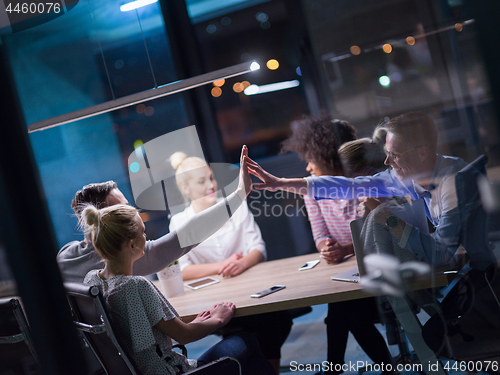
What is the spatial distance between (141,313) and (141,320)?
0.02 m

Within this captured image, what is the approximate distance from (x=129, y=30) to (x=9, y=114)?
8.38ft

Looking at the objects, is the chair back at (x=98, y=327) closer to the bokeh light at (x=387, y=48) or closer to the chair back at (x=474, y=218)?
the chair back at (x=474, y=218)

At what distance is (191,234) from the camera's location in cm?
210

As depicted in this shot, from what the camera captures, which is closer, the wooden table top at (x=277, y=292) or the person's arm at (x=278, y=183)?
the wooden table top at (x=277, y=292)

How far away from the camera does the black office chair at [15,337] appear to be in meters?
1.40

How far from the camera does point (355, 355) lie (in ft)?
7.39

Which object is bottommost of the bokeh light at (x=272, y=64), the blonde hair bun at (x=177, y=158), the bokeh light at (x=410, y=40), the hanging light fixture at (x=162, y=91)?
the blonde hair bun at (x=177, y=158)

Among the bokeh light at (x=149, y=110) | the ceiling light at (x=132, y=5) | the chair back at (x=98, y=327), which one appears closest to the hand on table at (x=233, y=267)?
the chair back at (x=98, y=327)

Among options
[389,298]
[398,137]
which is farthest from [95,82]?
[389,298]

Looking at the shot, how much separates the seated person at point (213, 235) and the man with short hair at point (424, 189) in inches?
34.7

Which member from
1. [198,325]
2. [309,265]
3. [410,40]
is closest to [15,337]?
[198,325]

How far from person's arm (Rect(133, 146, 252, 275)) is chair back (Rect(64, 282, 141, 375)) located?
20.2 inches

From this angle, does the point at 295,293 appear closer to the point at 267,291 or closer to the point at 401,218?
the point at 267,291

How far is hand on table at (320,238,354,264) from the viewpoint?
1808 mm
